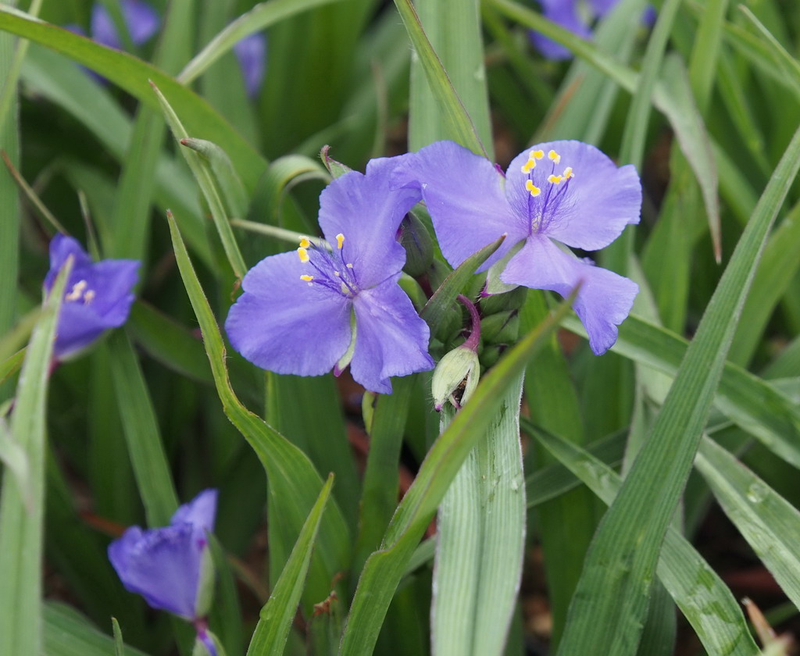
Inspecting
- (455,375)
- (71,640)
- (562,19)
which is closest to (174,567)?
(71,640)

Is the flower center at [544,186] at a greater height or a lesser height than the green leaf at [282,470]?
greater

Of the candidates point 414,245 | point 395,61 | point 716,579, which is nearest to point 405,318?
point 414,245

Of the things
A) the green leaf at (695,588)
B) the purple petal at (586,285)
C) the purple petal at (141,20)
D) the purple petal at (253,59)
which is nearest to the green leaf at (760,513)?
the green leaf at (695,588)

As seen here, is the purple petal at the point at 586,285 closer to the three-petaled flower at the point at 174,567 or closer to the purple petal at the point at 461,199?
the purple petal at the point at 461,199

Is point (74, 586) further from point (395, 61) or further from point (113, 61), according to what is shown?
point (395, 61)

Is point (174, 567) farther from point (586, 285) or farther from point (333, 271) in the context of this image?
point (586, 285)

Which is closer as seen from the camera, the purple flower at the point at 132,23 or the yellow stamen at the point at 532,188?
the yellow stamen at the point at 532,188

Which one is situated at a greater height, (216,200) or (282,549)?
(216,200)

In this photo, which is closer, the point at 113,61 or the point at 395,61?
the point at 113,61
